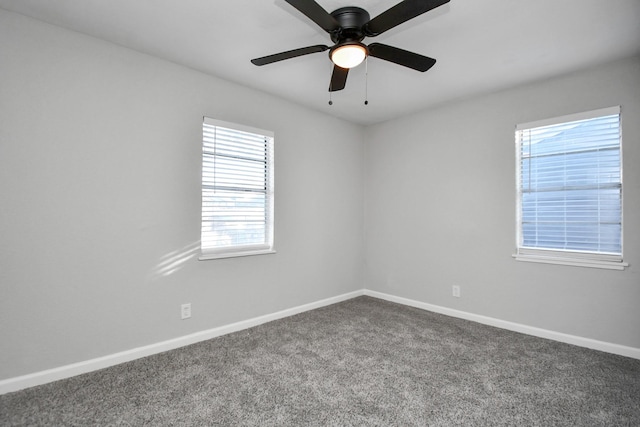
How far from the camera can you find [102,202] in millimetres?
2521

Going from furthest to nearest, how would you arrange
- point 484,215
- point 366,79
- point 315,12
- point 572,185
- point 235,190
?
point 484,215 → point 235,190 → point 366,79 → point 572,185 → point 315,12

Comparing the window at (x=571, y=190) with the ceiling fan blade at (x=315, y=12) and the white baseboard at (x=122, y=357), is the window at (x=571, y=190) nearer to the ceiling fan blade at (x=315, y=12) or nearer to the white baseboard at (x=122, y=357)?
the ceiling fan blade at (x=315, y=12)

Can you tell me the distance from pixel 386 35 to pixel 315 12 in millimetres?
963

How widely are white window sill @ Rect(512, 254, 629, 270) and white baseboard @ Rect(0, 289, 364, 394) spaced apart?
2630mm

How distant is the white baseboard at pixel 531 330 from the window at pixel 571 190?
70 cm

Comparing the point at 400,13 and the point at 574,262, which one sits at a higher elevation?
the point at 400,13

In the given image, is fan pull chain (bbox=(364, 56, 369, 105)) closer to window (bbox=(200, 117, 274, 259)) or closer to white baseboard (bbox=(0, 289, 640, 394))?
window (bbox=(200, 117, 274, 259))

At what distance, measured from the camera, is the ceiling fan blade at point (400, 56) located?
2033mm

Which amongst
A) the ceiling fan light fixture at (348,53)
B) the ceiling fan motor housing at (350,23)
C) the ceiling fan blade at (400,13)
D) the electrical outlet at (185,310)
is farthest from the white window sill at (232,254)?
the ceiling fan blade at (400,13)

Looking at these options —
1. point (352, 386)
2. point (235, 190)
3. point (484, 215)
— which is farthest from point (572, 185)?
point (235, 190)

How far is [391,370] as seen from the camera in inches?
98.3

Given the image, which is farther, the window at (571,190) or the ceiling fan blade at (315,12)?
the window at (571,190)

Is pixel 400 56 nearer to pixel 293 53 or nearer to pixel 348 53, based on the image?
pixel 348 53

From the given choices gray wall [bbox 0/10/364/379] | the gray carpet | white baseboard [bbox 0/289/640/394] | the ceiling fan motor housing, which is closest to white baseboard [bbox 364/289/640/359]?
white baseboard [bbox 0/289/640/394]
